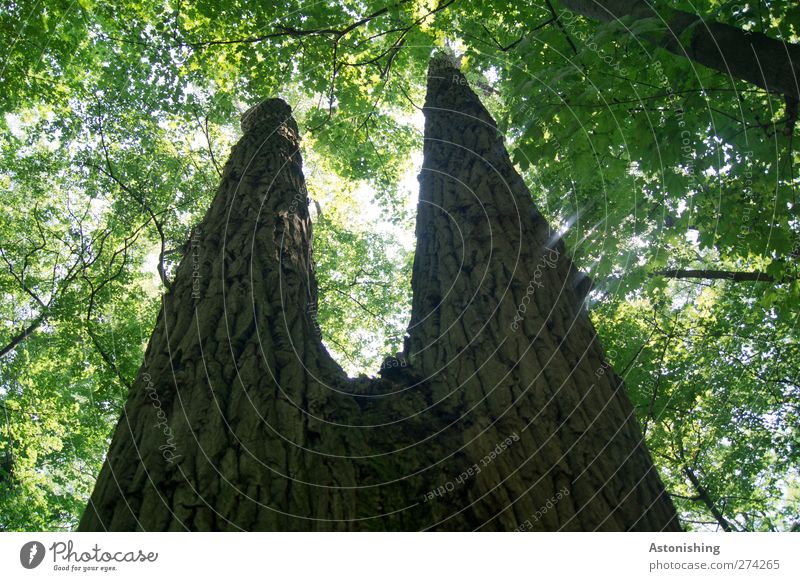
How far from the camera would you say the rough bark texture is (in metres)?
2.66

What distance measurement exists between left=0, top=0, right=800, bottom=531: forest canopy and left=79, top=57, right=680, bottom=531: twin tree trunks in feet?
2.23

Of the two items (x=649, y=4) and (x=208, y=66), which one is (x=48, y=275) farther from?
(x=649, y=4)

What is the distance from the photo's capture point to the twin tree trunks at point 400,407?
2258 mm

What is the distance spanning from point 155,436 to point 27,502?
12920 mm

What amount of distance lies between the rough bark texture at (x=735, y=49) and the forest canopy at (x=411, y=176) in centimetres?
2
